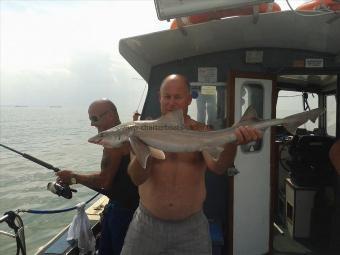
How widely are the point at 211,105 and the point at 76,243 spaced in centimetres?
285

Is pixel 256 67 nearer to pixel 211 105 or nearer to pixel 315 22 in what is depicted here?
pixel 211 105

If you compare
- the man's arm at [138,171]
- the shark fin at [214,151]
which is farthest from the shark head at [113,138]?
the shark fin at [214,151]

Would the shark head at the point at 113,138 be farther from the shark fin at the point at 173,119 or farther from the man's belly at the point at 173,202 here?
the man's belly at the point at 173,202

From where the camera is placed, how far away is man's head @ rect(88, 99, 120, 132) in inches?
169

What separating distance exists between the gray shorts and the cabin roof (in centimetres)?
258

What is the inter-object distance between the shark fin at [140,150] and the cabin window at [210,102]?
3021 millimetres

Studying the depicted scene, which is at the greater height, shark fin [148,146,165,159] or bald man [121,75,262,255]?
shark fin [148,146,165,159]

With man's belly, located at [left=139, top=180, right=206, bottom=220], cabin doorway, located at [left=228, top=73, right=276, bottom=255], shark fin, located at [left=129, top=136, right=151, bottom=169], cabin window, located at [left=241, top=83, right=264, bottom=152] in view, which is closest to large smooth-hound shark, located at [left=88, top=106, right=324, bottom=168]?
shark fin, located at [left=129, top=136, right=151, bottom=169]

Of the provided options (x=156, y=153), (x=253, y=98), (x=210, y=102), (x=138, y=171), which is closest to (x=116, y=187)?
(x=138, y=171)

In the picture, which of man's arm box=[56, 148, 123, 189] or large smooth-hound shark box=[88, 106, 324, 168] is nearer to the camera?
large smooth-hound shark box=[88, 106, 324, 168]

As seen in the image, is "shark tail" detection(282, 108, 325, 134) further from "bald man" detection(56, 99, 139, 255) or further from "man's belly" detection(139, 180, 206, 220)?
"bald man" detection(56, 99, 139, 255)

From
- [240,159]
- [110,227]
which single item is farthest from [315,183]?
[110,227]

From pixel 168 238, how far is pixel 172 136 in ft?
2.98

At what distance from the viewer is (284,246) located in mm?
6625
